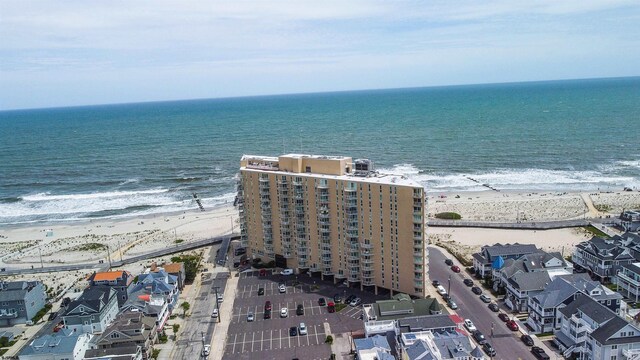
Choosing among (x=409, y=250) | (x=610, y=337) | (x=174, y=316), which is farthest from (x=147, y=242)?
(x=610, y=337)

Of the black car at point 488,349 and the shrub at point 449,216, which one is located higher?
the shrub at point 449,216

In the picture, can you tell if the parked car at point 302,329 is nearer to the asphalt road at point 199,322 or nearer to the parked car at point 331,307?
the parked car at point 331,307

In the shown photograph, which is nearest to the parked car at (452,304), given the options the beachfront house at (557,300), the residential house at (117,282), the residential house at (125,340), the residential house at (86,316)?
the beachfront house at (557,300)

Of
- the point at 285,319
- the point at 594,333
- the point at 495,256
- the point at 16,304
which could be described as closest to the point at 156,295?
the point at 285,319

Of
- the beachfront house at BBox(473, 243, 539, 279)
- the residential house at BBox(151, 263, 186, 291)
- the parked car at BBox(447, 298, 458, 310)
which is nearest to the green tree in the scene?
the residential house at BBox(151, 263, 186, 291)

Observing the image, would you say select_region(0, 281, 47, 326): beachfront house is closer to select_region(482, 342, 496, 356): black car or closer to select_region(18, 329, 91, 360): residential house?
select_region(18, 329, 91, 360): residential house

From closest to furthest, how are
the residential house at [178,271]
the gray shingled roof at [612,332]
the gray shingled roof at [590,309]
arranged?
the gray shingled roof at [612,332] < the gray shingled roof at [590,309] < the residential house at [178,271]

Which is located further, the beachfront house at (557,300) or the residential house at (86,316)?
the residential house at (86,316)
